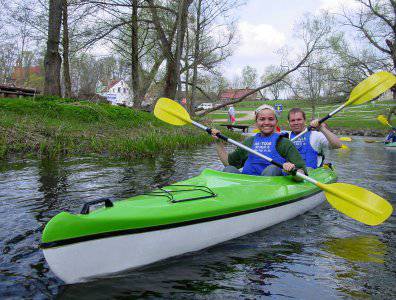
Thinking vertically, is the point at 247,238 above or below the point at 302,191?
below

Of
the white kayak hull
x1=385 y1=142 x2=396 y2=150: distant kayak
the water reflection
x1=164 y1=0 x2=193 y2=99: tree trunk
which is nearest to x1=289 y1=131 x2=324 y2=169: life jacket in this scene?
the water reflection

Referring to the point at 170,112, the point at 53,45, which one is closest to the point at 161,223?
the point at 170,112

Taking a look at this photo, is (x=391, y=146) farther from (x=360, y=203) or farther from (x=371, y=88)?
(x=360, y=203)

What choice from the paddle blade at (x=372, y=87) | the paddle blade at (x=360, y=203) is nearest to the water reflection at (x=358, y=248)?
the paddle blade at (x=360, y=203)

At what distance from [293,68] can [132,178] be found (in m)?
12.2

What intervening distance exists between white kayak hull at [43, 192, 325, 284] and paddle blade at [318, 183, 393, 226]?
39.0 inches

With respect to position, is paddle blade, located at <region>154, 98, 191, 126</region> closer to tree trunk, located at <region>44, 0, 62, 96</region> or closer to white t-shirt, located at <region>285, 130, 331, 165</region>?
white t-shirt, located at <region>285, 130, 331, 165</region>

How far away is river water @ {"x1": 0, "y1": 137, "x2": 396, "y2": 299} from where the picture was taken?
2.60 m

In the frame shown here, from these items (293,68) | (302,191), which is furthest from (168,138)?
(293,68)

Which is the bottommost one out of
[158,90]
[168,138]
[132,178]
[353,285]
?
[353,285]

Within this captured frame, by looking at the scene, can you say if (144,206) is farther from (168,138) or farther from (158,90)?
(158,90)

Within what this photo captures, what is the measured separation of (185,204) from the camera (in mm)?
3031

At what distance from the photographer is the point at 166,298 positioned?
2506mm

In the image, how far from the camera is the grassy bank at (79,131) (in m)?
7.89
